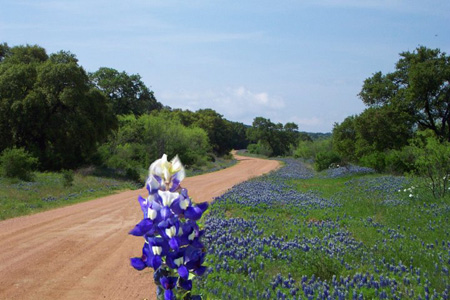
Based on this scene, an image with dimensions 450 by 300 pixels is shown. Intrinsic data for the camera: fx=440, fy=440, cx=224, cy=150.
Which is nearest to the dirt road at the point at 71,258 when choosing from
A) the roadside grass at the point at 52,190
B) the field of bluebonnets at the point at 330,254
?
the field of bluebonnets at the point at 330,254

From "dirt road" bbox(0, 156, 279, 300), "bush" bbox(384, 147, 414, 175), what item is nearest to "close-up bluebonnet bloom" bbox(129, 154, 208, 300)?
"dirt road" bbox(0, 156, 279, 300)

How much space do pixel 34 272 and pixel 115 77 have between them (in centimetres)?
5906

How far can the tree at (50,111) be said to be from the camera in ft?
96.4

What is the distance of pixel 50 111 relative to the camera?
30.8 metres

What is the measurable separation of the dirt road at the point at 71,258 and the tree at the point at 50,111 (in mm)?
16584

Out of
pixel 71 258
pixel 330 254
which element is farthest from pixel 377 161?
pixel 71 258

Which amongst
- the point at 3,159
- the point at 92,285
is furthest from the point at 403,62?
the point at 92,285

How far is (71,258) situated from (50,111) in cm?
2392

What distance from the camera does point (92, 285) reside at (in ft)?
24.6

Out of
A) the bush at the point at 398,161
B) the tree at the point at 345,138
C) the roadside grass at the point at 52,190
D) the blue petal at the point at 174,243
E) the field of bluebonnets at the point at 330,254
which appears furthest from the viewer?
the tree at the point at 345,138

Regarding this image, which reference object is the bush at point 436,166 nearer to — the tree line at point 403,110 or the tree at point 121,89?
the tree line at point 403,110

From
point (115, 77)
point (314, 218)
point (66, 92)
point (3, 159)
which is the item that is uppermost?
point (115, 77)

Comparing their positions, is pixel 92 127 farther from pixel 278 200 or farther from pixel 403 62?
pixel 403 62

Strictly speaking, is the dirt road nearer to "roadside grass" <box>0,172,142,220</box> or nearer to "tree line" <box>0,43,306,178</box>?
"roadside grass" <box>0,172,142,220</box>
